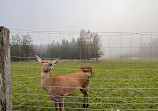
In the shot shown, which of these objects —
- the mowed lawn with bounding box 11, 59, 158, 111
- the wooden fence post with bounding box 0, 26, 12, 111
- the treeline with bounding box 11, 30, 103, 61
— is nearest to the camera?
the wooden fence post with bounding box 0, 26, 12, 111

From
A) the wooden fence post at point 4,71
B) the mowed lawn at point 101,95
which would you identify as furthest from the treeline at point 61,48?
the wooden fence post at point 4,71

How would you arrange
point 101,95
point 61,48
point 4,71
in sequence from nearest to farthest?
point 4,71 < point 61,48 < point 101,95

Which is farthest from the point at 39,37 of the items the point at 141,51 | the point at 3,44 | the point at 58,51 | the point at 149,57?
the point at 149,57

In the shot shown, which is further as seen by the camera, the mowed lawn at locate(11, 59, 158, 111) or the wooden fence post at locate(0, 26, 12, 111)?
the mowed lawn at locate(11, 59, 158, 111)

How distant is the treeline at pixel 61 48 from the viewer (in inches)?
134

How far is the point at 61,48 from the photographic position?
354 cm

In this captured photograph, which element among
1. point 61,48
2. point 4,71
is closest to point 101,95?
point 61,48

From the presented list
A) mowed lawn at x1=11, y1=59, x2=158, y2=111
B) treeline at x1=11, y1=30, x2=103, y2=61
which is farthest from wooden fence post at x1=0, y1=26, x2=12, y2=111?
treeline at x1=11, y1=30, x2=103, y2=61

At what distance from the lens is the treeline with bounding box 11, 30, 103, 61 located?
341 centimetres

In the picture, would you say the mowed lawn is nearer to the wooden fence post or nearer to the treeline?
the treeline

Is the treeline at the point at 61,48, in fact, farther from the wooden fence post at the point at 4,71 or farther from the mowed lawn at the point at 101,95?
the wooden fence post at the point at 4,71

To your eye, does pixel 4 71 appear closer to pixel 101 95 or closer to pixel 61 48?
pixel 61 48

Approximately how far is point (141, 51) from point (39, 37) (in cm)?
303

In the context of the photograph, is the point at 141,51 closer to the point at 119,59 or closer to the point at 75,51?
the point at 119,59
